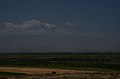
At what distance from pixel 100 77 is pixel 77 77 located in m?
3.49

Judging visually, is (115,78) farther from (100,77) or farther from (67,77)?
(67,77)

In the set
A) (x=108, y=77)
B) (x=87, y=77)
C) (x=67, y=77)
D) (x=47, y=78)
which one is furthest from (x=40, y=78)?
(x=108, y=77)

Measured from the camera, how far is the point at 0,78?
4088cm

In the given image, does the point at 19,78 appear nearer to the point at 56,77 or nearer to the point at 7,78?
the point at 7,78

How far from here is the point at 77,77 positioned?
42.2m

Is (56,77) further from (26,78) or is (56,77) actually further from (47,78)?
(26,78)

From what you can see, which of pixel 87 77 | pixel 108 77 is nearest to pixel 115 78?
pixel 108 77

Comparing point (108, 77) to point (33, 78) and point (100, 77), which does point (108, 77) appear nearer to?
point (100, 77)

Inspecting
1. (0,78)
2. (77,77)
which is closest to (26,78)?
(0,78)

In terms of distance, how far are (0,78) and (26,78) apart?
3705 millimetres

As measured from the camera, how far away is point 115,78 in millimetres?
41938

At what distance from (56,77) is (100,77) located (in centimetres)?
657

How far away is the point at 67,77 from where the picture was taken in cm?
4238

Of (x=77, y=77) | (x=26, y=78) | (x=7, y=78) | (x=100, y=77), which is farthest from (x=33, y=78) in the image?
(x=100, y=77)
